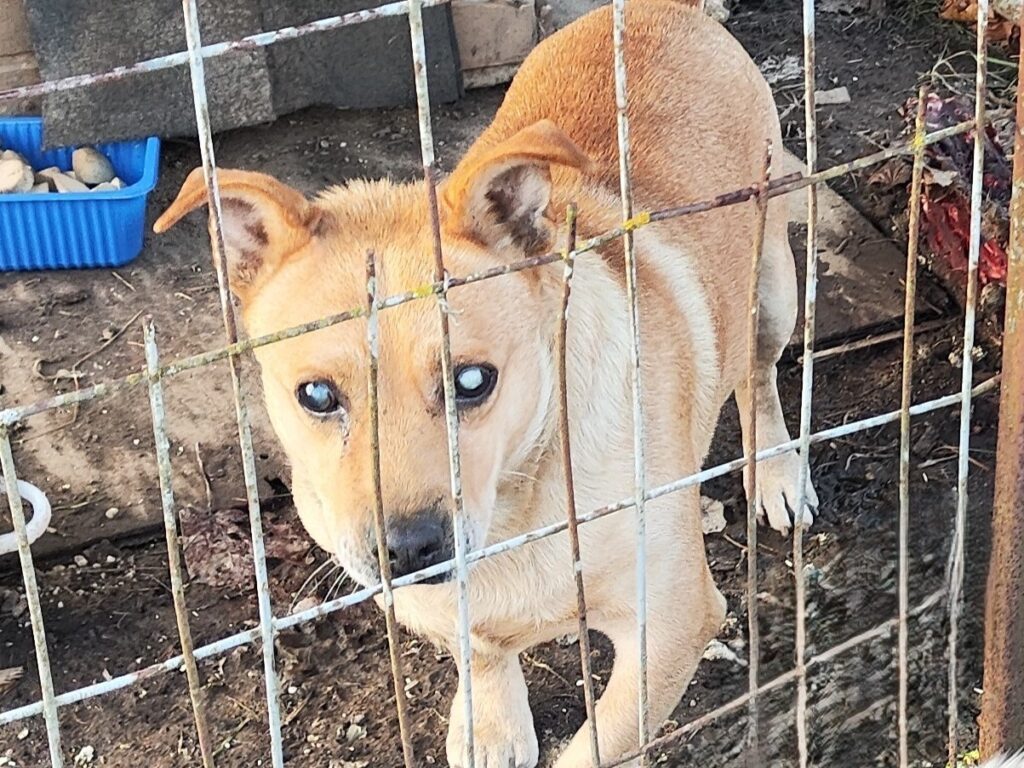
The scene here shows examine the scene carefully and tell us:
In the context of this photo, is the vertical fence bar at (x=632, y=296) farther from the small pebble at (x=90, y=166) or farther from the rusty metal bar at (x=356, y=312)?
the small pebble at (x=90, y=166)

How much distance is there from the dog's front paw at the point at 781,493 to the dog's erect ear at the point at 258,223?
186 centimetres

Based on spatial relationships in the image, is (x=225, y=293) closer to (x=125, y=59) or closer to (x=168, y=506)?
(x=168, y=506)

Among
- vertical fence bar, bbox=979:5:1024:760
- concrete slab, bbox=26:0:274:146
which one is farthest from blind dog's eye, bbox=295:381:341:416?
concrete slab, bbox=26:0:274:146

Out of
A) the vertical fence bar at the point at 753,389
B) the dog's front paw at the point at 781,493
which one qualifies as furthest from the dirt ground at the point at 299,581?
the vertical fence bar at the point at 753,389

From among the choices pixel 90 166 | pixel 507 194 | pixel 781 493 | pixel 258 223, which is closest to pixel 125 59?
pixel 90 166

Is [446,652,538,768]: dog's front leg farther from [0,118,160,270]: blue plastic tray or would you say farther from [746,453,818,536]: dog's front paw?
[0,118,160,270]: blue plastic tray

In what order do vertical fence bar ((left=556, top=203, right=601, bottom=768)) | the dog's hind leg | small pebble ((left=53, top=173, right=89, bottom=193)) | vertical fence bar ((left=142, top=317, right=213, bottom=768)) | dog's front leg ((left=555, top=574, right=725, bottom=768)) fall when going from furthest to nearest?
small pebble ((left=53, top=173, right=89, bottom=193)), the dog's hind leg, dog's front leg ((left=555, top=574, right=725, bottom=768)), vertical fence bar ((left=556, top=203, right=601, bottom=768)), vertical fence bar ((left=142, top=317, right=213, bottom=768))

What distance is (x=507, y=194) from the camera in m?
2.35

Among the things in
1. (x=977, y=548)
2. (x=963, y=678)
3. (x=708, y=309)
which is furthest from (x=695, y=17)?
(x=963, y=678)

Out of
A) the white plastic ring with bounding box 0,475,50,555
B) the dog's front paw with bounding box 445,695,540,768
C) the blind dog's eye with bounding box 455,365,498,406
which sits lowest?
the dog's front paw with bounding box 445,695,540,768

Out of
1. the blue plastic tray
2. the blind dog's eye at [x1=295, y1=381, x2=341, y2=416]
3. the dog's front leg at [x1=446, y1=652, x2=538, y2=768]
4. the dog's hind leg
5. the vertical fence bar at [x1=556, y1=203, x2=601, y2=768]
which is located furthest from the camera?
the blue plastic tray

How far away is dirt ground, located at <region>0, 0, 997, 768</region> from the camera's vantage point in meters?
3.22

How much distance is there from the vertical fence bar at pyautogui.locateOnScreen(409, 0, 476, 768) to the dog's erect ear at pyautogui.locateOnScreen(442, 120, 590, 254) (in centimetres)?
17

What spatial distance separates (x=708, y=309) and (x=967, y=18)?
3.56 m
